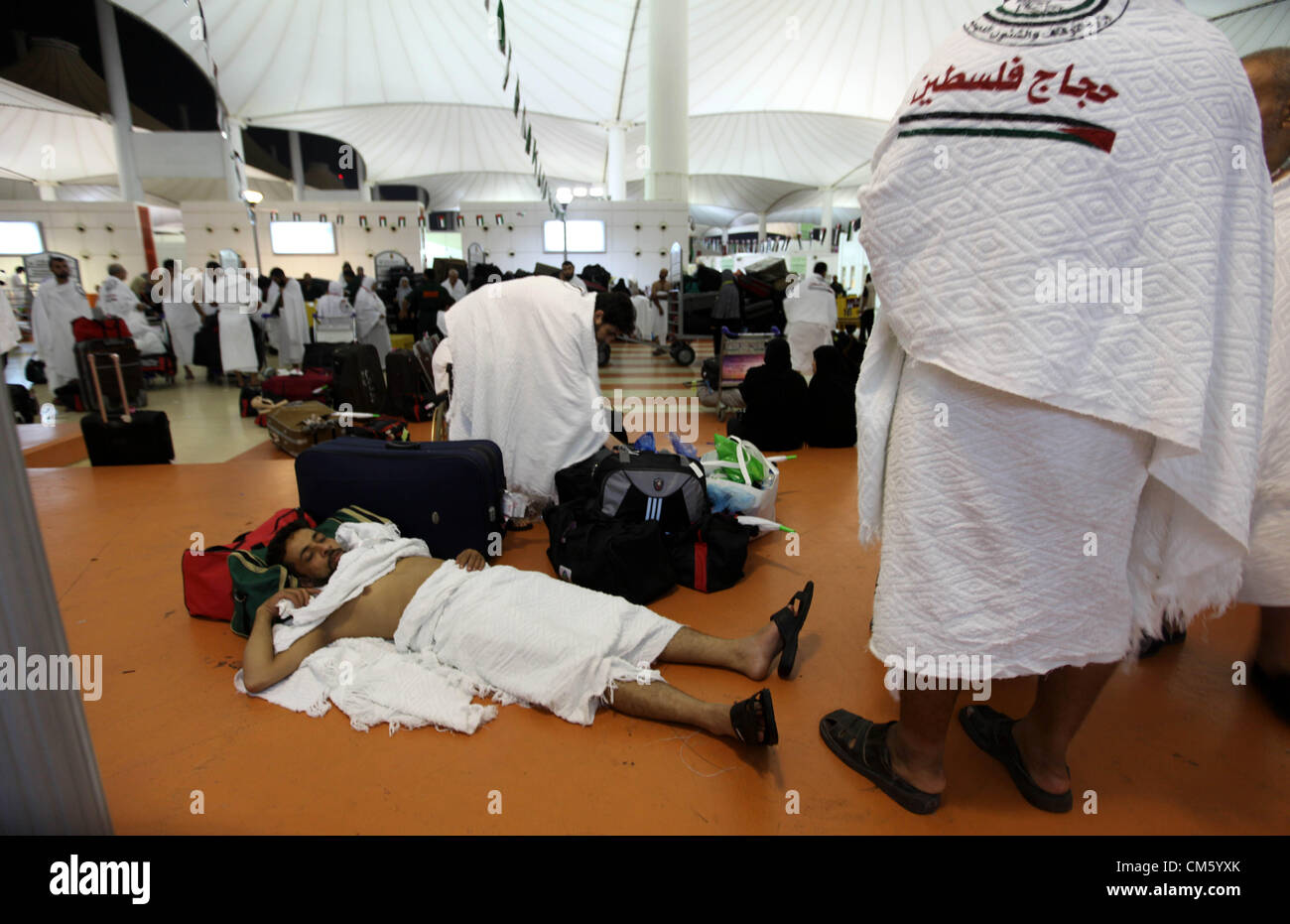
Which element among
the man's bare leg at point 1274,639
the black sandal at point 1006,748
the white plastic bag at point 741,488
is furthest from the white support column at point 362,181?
the man's bare leg at point 1274,639

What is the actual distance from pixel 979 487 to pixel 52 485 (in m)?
5.88

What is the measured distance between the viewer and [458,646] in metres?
2.24

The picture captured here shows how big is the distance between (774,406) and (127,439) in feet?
16.9

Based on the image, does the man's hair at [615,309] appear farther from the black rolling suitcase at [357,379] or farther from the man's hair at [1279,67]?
the black rolling suitcase at [357,379]

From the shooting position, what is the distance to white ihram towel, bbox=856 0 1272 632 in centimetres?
117

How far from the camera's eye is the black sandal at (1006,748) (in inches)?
66.9

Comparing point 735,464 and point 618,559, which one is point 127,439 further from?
point 735,464

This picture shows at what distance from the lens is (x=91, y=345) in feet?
23.6

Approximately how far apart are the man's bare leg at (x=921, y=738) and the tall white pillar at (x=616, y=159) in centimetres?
2194

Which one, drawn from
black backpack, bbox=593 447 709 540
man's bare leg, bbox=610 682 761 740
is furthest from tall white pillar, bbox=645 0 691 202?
man's bare leg, bbox=610 682 761 740

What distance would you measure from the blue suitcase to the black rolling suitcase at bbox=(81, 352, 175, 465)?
3185 mm

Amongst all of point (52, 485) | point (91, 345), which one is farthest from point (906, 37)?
point (52, 485)

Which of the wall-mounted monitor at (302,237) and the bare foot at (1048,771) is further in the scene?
the wall-mounted monitor at (302,237)

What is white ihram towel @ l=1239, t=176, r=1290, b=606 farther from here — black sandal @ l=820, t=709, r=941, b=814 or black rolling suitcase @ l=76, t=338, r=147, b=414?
black rolling suitcase @ l=76, t=338, r=147, b=414
